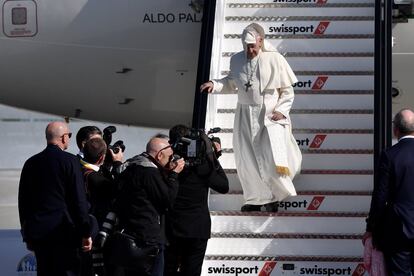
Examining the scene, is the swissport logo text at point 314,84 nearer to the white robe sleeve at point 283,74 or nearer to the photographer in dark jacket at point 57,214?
the white robe sleeve at point 283,74

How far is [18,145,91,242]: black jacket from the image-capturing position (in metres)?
7.02

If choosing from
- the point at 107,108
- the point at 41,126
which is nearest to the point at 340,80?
the point at 107,108

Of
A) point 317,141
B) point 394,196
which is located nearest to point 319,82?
point 317,141

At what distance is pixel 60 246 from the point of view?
7109 millimetres

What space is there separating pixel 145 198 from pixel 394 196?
1.81m

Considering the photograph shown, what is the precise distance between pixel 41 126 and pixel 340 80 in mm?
23701

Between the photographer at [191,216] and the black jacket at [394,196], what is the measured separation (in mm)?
1471

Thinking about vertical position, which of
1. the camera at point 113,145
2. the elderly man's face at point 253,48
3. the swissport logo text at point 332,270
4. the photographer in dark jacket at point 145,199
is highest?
the elderly man's face at point 253,48

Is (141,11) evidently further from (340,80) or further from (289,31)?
(340,80)

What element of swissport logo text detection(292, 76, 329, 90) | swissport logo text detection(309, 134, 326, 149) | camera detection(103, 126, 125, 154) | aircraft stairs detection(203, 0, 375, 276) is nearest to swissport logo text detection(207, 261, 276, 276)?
aircraft stairs detection(203, 0, 375, 276)

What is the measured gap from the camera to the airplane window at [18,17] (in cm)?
1161

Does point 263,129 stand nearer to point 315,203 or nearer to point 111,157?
point 315,203

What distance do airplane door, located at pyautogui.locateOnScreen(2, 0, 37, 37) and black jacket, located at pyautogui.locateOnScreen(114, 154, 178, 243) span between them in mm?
5055

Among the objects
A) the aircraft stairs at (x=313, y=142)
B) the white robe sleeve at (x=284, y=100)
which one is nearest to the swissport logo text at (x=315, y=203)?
the aircraft stairs at (x=313, y=142)
